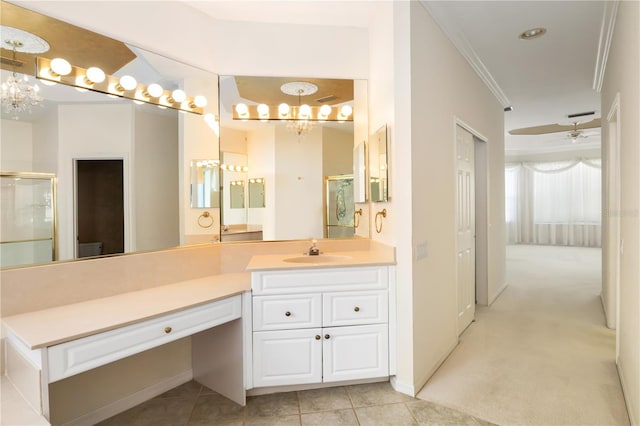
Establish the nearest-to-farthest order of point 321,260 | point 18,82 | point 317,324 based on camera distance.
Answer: point 18,82 < point 317,324 < point 321,260

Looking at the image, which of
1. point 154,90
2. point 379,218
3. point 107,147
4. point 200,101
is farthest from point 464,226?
point 107,147

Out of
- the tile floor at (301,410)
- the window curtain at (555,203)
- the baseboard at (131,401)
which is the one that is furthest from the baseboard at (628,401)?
the window curtain at (555,203)

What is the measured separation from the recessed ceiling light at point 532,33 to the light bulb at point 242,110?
8.02 feet

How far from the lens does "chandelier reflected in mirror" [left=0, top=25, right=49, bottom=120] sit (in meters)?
1.72

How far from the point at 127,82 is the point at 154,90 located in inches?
7.1

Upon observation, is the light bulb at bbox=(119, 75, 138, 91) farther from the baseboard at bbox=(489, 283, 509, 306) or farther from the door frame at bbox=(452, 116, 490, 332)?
the baseboard at bbox=(489, 283, 509, 306)

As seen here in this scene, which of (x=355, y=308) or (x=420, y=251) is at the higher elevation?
(x=420, y=251)

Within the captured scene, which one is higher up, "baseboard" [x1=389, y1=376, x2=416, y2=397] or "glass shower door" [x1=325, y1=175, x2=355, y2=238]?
"glass shower door" [x1=325, y1=175, x2=355, y2=238]

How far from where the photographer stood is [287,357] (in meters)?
2.25

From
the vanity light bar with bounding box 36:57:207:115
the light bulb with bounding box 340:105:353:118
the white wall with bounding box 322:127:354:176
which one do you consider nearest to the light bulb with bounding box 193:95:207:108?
the vanity light bar with bounding box 36:57:207:115

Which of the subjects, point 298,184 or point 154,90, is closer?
point 154,90

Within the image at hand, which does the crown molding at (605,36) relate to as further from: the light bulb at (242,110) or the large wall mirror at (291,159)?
the light bulb at (242,110)

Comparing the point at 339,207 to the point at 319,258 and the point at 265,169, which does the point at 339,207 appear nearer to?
the point at 319,258

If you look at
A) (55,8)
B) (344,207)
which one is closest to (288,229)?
(344,207)
